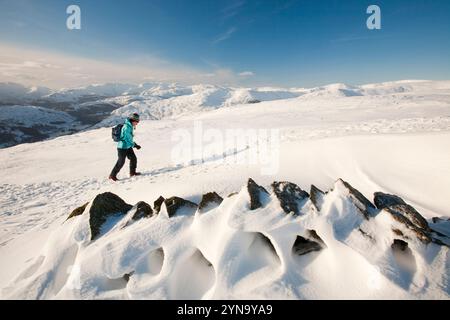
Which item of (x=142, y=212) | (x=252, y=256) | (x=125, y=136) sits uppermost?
(x=125, y=136)

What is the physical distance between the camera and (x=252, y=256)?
2.79m

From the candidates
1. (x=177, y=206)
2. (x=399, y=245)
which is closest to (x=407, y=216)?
(x=399, y=245)

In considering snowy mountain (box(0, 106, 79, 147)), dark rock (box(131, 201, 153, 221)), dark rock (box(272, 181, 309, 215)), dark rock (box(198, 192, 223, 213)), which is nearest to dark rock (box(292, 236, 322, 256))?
dark rock (box(272, 181, 309, 215))

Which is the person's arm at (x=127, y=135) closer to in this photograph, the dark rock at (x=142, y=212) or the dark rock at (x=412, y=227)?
the dark rock at (x=142, y=212)

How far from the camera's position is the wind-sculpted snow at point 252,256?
239 centimetres

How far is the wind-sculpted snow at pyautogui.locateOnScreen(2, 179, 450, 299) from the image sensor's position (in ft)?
7.84

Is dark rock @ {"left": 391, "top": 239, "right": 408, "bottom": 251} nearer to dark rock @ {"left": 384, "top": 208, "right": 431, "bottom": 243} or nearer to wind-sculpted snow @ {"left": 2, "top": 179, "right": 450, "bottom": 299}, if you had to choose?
wind-sculpted snow @ {"left": 2, "top": 179, "right": 450, "bottom": 299}

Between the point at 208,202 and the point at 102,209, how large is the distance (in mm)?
1621

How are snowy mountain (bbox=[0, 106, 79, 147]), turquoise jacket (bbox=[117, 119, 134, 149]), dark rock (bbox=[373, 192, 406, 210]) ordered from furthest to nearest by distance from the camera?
1. snowy mountain (bbox=[0, 106, 79, 147])
2. turquoise jacket (bbox=[117, 119, 134, 149])
3. dark rock (bbox=[373, 192, 406, 210])

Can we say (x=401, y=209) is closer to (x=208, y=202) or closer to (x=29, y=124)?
(x=208, y=202)

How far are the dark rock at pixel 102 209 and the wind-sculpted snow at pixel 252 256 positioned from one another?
0.05 m

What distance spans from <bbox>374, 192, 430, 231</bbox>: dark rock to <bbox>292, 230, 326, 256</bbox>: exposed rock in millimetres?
923
